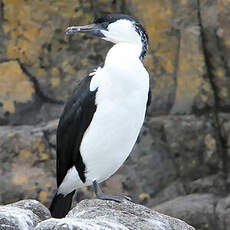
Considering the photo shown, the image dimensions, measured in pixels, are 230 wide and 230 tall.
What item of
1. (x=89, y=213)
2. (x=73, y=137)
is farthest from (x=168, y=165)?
(x=89, y=213)

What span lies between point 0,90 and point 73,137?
1.64 metres

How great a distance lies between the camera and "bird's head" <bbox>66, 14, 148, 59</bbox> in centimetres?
373

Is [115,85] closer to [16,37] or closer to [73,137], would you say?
[73,137]

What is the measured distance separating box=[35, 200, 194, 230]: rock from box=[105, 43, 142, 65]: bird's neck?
658 millimetres

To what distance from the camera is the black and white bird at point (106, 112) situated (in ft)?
12.0

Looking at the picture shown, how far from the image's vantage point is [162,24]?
542 centimetres

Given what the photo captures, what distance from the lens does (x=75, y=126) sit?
385 cm

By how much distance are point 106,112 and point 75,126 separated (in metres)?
0.23

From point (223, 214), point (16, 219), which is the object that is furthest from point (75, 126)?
point (223, 214)

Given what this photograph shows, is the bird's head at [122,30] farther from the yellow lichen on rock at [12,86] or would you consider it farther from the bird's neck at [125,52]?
the yellow lichen on rock at [12,86]

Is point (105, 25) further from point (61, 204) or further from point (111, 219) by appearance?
point (111, 219)

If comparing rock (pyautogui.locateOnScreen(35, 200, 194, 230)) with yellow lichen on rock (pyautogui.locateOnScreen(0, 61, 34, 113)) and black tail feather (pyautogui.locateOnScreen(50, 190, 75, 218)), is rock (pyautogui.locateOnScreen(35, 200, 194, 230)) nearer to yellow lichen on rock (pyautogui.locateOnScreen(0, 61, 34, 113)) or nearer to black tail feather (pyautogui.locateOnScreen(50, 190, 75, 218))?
black tail feather (pyautogui.locateOnScreen(50, 190, 75, 218))

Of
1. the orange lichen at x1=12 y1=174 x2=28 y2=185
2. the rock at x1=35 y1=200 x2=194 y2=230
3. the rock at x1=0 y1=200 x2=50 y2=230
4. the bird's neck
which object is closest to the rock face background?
the orange lichen at x1=12 y1=174 x2=28 y2=185

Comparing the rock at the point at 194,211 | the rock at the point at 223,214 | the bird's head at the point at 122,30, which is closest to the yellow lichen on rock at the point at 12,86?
the rock at the point at 194,211
